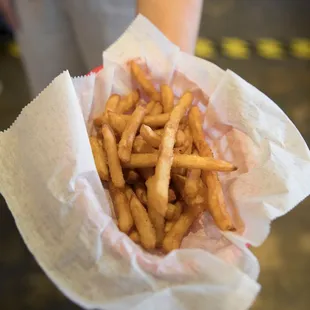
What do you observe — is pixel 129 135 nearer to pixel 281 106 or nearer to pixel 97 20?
pixel 97 20

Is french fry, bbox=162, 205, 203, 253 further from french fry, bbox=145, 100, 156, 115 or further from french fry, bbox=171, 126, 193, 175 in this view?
french fry, bbox=145, 100, 156, 115

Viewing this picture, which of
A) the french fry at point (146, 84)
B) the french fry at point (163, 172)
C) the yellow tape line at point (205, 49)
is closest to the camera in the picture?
the french fry at point (163, 172)

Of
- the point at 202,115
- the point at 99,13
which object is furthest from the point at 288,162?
the point at 99,13

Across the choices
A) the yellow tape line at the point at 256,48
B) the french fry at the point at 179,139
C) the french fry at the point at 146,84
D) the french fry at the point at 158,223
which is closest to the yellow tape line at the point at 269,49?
the yellow tape line at the point at 256,48

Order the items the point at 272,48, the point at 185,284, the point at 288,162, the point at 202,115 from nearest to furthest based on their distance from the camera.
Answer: the point at 185,284 < the point at 288,162 < the point at 202,115 < the point at 272,48

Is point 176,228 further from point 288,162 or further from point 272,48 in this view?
point 272,48

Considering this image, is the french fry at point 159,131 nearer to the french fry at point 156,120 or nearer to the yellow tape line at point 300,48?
the french fry at point 156,120
